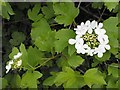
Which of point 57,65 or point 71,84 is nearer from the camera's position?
point 71,84

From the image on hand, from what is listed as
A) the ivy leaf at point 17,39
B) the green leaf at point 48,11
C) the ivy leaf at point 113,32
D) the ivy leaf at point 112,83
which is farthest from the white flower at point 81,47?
the ivy leaf at point 17,39

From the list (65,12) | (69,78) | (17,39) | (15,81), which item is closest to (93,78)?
(69,78)

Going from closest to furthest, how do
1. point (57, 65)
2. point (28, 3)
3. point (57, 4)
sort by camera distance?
point (57, 4), point (57, 65), point (28, 3)

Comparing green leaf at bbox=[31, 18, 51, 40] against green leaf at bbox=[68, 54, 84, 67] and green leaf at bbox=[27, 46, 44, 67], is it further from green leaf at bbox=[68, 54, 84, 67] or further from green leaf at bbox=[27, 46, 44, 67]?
green leaf at bbox=[68, 54, 84, 67]

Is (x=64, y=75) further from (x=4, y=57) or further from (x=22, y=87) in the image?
(x=4, y=57)

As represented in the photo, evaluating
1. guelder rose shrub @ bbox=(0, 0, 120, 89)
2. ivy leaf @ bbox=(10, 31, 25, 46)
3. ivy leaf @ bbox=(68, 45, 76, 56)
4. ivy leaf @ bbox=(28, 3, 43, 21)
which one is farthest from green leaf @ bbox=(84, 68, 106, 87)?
ivy leaf @ bbox=(10, 31, 25, 46)

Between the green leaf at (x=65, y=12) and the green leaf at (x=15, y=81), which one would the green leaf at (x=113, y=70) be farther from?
the green leaf at (x=15, y=81)

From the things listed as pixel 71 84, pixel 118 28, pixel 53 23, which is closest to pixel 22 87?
pixel 71 84
